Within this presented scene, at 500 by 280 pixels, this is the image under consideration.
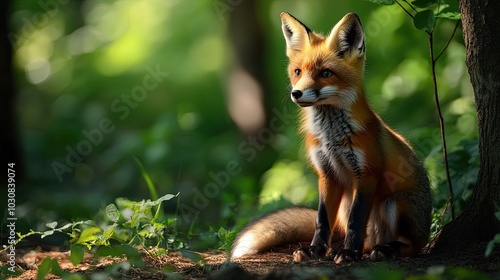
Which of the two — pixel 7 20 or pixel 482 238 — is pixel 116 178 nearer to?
pixel 7 20

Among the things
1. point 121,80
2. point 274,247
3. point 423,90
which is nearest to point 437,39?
point 423,90

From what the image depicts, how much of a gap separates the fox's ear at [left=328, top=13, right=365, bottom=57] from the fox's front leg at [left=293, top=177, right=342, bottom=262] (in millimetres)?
930

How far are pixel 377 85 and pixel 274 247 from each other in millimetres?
6715

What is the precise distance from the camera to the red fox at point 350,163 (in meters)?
5.11

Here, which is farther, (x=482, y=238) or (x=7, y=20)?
(x=7, y=20)

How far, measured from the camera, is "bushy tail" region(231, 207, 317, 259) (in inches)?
213

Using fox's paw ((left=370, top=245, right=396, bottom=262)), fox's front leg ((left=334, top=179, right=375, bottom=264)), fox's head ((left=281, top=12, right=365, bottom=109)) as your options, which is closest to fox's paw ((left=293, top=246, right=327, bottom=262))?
fox's front leg ((left=334, top=179, right=375, bottom=264))

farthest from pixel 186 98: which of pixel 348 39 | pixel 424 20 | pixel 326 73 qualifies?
pixel 424 20

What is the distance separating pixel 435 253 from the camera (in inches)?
204

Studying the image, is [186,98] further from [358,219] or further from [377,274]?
[377,274]

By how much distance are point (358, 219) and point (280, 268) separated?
75 cm

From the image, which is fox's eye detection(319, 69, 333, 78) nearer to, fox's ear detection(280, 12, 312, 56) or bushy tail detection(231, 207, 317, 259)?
fox's ear detection(280, 12, 312, 56)

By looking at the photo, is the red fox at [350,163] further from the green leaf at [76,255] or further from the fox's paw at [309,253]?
the green leaf at [76,255]

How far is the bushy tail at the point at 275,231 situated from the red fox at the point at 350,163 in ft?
0.04
